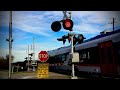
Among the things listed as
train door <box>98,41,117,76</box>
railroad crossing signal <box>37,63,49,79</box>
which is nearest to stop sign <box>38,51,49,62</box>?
railroad crossing signal <box>37,63,49,79</box>

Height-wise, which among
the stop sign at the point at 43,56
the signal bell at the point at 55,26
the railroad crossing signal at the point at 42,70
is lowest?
the railroad crossing signal at the point at 42,70

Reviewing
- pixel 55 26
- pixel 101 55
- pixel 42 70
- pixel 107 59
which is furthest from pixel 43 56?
pixel 101 55

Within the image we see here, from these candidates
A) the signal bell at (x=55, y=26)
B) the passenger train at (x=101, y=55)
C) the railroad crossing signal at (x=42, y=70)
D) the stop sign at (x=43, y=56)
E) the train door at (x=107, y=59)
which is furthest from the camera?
the train door at (x=107, y=59)

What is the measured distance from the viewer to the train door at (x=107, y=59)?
15511mm

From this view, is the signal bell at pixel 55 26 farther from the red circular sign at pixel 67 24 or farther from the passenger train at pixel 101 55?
the passenger train at pixel 101 55

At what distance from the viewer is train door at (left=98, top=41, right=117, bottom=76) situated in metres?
15.5

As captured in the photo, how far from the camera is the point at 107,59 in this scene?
53.1ft

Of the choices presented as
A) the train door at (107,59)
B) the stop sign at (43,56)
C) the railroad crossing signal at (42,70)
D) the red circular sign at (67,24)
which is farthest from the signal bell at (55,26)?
the train door at (107,59)

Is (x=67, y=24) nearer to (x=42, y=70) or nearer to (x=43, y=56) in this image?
(x=42, y=70)

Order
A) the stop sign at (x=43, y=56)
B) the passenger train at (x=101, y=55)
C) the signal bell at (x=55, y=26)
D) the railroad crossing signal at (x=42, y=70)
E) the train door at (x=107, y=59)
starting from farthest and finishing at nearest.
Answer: the train door at (x=107, y=59)
the passenger train at (x=101, y=55)
the stop sign at (x=43, y=56)
the railroad crossing signal at (x=42, y=70)
the signal bell at (x=55, y=26)

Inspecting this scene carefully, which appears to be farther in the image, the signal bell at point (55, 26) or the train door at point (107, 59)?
the train door at point (107, 59)
